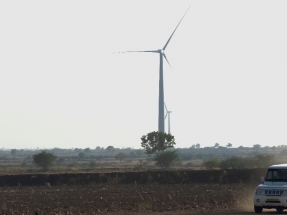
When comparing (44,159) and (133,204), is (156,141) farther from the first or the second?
(133,204)

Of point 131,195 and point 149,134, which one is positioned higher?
point 149,134

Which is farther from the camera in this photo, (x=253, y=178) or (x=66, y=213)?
(x=253, y=178)

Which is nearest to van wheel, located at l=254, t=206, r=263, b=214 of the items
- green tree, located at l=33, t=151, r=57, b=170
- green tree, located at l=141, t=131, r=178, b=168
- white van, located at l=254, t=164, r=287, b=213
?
white van, located at l=254, t=164, r=287, b=213

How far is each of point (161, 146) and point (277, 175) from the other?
3026 inches

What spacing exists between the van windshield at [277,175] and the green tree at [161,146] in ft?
237

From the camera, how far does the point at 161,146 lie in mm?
109250

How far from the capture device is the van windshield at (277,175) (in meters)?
32.3

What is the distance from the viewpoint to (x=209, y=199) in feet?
141

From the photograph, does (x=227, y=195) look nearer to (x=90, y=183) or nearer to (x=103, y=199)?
(x=103, y=199)

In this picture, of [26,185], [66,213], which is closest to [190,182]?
[26,185]

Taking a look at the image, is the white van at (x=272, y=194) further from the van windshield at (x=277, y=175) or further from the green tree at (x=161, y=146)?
the green tree at (x=161, y=146)

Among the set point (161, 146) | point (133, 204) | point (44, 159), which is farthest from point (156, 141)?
point (133, 204)

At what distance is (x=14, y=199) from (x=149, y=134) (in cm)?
6193

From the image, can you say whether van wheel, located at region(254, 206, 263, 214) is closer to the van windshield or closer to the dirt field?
the van windshield
